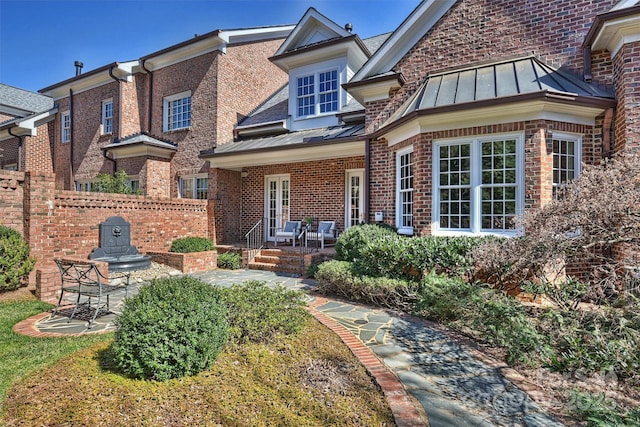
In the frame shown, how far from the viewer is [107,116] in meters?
16.9

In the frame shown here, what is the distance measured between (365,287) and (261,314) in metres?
2.60

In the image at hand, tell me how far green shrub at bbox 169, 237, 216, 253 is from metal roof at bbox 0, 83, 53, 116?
18035mm

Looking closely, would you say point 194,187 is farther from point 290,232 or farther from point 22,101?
point 22,101

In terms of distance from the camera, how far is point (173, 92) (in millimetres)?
15203

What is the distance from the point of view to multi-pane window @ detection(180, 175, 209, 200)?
14555mm

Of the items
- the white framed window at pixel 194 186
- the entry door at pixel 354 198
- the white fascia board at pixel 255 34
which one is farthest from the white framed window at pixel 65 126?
the entry door at pixel 354 198

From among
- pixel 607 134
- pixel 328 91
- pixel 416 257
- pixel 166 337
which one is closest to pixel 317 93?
pixel 328 91

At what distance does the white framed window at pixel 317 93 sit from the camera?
12.9 meters

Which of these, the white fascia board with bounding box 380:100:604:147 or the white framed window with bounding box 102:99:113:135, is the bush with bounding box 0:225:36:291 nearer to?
the white fascia board with bounding box 380:100:604:147

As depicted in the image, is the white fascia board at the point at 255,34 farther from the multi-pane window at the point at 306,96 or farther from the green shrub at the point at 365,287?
the green shrub at the point at 365,287

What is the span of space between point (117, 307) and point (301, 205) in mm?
7864

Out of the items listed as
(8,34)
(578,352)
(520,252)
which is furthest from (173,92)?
(578,352)

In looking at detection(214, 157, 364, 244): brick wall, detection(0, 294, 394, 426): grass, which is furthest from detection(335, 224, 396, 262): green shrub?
detection(214, 157, 364, 244): brick wall

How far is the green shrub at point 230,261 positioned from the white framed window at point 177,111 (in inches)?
262
